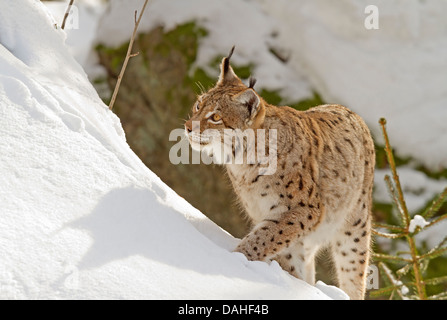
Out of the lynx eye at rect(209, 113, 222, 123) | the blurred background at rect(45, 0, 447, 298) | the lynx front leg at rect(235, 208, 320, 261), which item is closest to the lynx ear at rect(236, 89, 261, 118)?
the lynx eye at rect(209, 113, 222, 123)

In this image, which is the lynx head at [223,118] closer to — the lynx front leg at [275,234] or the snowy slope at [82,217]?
the snowy slope at [82,217]

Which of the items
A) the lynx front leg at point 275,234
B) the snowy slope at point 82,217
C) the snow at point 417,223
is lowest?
the snow at point 417,223

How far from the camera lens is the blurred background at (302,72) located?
6383mm

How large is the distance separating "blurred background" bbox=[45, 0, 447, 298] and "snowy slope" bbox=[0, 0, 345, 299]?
11.0 ft

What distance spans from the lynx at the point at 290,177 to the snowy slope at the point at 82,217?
1.16 ft

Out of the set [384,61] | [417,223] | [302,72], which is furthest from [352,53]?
[417,223]

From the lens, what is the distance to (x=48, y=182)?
2387 millimetres

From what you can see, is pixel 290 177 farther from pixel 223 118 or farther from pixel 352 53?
pixel 352 53

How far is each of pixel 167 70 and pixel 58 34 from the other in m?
4.10

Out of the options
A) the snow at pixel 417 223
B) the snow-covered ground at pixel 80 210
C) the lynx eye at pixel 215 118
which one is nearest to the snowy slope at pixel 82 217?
the snow-covered ground at pixel 80 210
